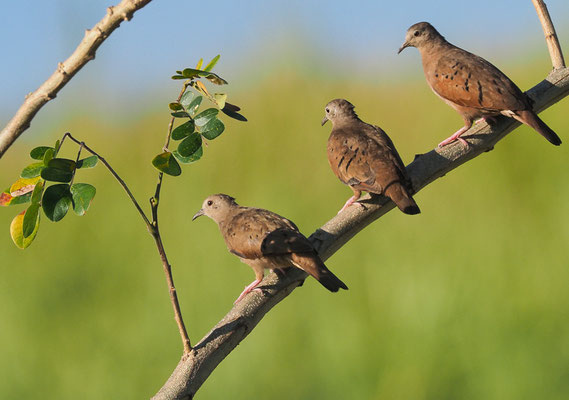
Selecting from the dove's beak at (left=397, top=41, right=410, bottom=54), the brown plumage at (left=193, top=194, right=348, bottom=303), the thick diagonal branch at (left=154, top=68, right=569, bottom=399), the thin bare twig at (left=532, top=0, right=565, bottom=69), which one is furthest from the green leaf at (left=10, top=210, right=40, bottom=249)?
the dove's beak at (left=397, top=41, right=410, bottom=54)

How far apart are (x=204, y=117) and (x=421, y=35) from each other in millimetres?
2918

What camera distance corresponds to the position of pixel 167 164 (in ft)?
6.65

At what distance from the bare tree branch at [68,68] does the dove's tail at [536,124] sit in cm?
242

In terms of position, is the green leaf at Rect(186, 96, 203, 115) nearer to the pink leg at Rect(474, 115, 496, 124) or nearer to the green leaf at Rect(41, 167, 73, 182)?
the green leaf at Rect(41, 167, 73, 182)

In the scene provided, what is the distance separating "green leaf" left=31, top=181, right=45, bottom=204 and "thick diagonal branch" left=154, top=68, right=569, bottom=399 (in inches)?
31.4

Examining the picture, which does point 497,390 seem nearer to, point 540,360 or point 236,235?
point 540,360

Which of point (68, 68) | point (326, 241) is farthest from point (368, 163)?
point (68, 68)

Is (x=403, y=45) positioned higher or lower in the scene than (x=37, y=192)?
higher

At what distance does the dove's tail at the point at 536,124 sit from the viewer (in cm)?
346

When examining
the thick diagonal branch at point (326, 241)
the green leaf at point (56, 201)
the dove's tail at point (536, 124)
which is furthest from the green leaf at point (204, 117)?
the dove's tail at point (536, 124)

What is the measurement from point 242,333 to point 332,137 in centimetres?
162

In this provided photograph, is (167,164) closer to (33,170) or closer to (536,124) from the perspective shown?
(33,170)

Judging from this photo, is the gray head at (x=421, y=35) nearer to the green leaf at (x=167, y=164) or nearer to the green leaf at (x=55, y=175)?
the green leaf at (x=167, y=164)

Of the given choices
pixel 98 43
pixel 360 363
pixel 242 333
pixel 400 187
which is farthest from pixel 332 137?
pixel 98 43
